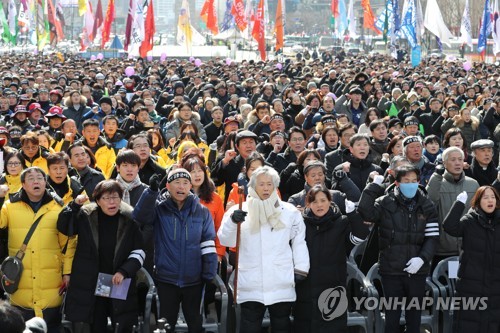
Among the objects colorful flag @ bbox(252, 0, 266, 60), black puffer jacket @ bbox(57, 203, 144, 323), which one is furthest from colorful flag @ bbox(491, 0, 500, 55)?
black puffer jacket @ bbox(57, 203, 144, 323)

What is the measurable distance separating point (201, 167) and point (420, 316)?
2.16 metres

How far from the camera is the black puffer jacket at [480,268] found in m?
6.18

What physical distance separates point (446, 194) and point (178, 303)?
2.55 m

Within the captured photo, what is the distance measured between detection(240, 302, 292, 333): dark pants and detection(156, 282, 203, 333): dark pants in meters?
0.35

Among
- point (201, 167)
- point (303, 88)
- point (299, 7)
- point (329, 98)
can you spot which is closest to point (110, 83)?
point (303, 88)

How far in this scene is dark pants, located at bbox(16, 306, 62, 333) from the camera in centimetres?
606

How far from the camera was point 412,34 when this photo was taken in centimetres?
2719

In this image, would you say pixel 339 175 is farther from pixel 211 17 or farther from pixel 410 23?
pixel 211 17

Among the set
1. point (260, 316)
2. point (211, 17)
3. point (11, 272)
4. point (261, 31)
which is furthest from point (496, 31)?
point (11, 272)

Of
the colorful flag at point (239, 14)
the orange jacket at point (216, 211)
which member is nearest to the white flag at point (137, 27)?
the colorful flag at point (239, 14)

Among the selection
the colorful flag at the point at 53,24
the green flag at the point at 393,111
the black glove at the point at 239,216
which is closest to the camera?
the black glove at the point at 239,216

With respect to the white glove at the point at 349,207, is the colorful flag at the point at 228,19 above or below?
above

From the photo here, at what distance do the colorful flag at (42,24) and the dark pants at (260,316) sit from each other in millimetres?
32278

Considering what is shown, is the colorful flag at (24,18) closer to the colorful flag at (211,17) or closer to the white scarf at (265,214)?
the colorful flag at (211,17)
